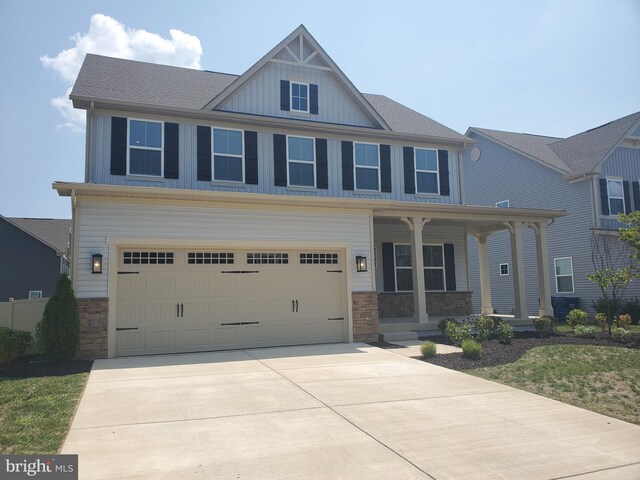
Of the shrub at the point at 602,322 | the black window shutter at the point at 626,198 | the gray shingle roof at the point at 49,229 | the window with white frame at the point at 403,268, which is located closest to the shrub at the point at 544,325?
the shrub at the point at 602,322

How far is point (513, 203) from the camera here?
23.6 meters

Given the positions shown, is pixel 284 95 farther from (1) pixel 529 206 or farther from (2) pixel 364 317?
(1) pixel 529 206

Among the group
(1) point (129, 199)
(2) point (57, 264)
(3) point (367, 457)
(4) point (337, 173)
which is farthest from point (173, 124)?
(2) point (57, 264)

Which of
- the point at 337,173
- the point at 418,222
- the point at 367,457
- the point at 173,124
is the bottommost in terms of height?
the point at 367,457

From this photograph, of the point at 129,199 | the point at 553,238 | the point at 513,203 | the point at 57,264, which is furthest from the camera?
the point at 57,264

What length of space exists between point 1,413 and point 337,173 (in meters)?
10.9

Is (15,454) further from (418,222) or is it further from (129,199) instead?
(418,222)

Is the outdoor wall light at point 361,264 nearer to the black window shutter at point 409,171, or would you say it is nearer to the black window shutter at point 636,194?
the black window shutter at point 409,171

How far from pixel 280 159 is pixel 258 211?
287 centimetres

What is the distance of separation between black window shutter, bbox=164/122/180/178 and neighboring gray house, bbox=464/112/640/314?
43.4 feet

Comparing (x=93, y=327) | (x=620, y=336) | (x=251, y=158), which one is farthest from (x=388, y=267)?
(x=93, y=327)

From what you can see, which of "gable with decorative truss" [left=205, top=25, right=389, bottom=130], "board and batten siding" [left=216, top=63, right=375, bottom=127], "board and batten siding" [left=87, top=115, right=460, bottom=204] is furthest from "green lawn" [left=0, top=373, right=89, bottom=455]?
"gable with decorative truss" [left=205, top=25, right=389, bottom=130]

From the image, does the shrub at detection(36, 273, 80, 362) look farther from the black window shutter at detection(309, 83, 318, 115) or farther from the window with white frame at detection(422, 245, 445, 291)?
the window with white frame at detection(422, 245, 445, 291)

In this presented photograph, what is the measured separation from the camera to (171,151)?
13.5 meters
